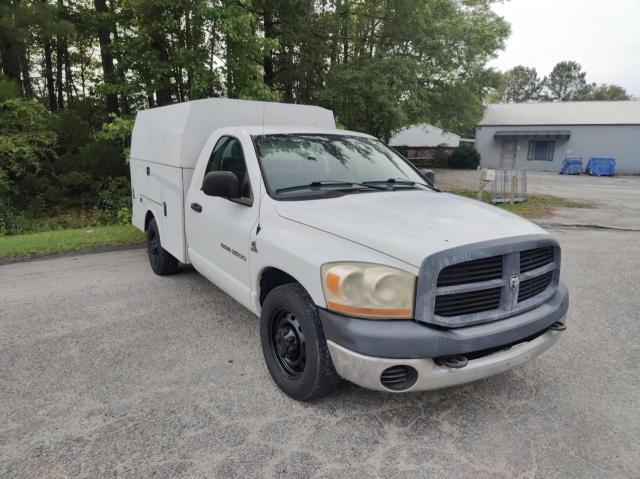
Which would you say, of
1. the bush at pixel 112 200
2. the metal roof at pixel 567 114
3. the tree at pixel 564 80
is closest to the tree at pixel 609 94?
the tree at pixel 564 80

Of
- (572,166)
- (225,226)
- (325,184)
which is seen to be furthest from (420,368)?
(572,166)

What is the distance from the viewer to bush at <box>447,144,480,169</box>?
3506 cm

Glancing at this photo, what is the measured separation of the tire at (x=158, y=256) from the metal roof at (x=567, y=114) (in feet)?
118

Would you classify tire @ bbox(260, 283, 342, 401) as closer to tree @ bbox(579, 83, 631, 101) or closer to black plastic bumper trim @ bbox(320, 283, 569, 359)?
black plastic bumper trim @ bbox(320, 283, 569, 359)

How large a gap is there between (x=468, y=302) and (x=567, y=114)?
40153 millimetres

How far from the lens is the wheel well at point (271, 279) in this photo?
10.6 feet

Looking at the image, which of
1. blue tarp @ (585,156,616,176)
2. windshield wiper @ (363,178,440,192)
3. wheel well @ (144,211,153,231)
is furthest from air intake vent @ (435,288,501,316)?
blue tarp @ (585,156,616,176)

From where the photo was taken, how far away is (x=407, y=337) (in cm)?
245

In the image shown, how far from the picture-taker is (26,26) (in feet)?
44.4

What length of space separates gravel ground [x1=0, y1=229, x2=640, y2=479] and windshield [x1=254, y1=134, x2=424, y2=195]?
1.51 metres

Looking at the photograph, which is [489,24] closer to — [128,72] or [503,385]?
[128,72]

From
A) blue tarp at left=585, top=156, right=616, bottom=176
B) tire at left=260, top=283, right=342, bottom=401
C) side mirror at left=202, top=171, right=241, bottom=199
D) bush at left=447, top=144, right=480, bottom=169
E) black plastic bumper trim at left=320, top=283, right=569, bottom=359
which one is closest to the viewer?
black plastic bumper trim at left=320, top=283, right=569, bottom=359

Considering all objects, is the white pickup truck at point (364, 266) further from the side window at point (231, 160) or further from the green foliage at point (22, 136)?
the green foliage at point (22, 136)

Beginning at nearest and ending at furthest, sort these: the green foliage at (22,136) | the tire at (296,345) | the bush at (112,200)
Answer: the tire at (296,345) < the green foliage at (22,136) < the bush at (112,200)
